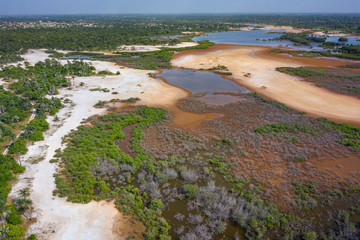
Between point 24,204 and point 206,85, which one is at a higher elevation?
point 206,85

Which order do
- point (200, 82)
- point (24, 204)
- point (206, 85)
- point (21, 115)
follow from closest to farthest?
point (24, 204) < point (21, 115) < point (206, 85) < point (200, 82)

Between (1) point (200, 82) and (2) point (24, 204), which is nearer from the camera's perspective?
(2) point (24, 204)

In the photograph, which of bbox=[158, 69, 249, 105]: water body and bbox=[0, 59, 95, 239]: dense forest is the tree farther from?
bbox=[158, 69, 249, 105]: water body

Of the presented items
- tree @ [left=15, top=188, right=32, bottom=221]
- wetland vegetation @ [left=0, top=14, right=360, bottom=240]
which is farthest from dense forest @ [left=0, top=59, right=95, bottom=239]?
wetland vegetation @ [left=0, top=14, right=360, bottom=240]

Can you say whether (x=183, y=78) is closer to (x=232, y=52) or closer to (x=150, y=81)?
A: (x=150, y=81)

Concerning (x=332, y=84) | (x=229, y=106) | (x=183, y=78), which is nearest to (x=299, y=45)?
(x=332, y=84)

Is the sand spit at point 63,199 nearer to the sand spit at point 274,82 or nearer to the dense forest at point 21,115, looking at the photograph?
the dense forest at point 21,115

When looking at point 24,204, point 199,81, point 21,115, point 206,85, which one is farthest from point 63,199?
point 199,81

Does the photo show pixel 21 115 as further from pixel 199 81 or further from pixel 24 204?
pixel 199 81
